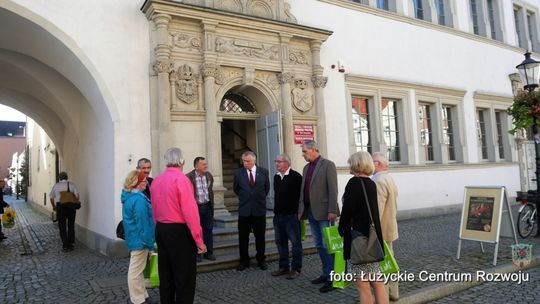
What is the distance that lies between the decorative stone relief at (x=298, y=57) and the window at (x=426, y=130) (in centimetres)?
468

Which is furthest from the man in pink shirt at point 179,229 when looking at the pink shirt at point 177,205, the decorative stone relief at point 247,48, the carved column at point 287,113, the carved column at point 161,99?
the carved column at point 287,113

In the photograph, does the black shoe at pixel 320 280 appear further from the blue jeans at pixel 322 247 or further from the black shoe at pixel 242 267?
the black shoe at pixel 242 267

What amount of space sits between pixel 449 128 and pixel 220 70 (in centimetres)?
876

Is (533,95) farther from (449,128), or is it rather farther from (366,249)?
(366,249)

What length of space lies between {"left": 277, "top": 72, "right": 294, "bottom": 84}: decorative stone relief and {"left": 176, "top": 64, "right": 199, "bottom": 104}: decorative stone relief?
2.06m

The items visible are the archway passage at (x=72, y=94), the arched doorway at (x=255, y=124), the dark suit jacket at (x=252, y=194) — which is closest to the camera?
the dark suit jacket at (x=252, y=194)

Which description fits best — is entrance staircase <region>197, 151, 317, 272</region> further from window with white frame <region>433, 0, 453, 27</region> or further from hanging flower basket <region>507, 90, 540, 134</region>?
window with white frame <region>433, 0, 453, 27</region>

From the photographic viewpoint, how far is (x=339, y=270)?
463 centimetres

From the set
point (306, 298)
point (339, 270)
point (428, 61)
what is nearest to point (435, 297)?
point (339, 270)

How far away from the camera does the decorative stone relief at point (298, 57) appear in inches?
387

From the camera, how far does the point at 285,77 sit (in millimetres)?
9469

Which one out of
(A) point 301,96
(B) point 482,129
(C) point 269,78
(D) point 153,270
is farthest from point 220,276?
(B) point 482,129

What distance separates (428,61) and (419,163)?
3298 mm

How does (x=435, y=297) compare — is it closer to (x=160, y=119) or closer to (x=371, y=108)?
(x=160, y=119)
